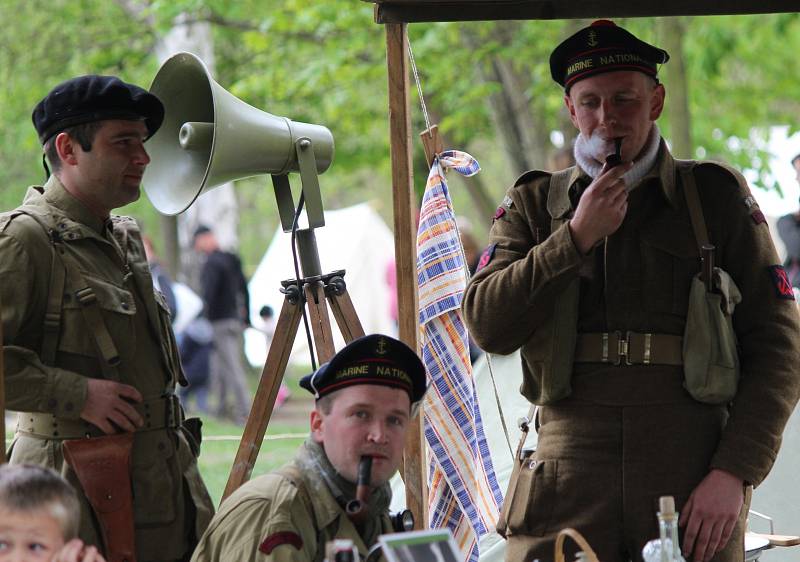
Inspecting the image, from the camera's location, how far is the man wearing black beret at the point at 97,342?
10.3ft

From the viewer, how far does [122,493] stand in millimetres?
3217

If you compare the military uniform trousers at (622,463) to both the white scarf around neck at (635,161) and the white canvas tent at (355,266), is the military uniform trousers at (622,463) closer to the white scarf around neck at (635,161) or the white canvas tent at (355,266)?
the white scarf around neck at (635,161)

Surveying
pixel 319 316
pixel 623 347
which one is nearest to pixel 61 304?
pixel 319 316

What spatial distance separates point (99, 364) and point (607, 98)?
143 centimetres

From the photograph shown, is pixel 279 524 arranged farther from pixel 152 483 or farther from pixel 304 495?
pixel 152 483

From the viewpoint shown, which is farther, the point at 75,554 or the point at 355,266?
the point at 355,266

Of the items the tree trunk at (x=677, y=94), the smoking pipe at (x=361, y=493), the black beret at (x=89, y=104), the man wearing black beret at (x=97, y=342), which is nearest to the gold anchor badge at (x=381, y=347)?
the smoking pipe at (x=361, y=493)

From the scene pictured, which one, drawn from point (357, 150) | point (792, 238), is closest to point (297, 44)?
point (357, 150)

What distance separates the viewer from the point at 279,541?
8.36ft

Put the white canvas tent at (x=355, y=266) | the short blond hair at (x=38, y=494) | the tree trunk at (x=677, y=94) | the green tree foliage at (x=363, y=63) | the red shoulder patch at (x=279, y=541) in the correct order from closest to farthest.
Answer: the short blond hair at (x=38, y=494) → the red shoulder patch at (x=279, y=541) → the tree trunk at (x=677, y=94) → the green tree foliage at (x=363, y=63) → the white canvas tent at (x=355, y=266)

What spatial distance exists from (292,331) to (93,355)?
63cm

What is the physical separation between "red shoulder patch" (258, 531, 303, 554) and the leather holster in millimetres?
776

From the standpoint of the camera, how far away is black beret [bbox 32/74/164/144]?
128 inches

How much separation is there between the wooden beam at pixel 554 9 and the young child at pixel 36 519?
178 cm
